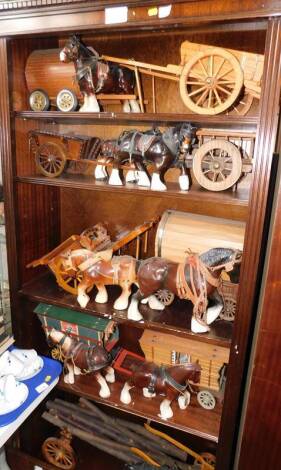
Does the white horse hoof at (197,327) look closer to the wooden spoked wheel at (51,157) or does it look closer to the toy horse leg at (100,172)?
the toy horse leg at (100,172)

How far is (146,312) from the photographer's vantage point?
1327 millimetres

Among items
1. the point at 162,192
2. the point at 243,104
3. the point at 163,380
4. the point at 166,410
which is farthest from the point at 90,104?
the point at 166,410

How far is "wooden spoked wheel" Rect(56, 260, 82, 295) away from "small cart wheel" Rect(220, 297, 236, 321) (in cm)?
59

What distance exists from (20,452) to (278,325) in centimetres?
144

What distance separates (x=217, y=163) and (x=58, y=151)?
67 cm

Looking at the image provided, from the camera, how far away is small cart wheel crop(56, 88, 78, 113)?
4.27ft

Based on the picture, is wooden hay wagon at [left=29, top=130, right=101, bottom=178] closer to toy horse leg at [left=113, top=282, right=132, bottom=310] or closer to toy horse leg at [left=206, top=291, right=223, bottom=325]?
toy horse leg at [left=113, top=282, right=132, bottom=310]

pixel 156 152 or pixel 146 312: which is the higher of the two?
pixel 156 152

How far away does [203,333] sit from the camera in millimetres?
1194

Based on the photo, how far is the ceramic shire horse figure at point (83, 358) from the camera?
1.43m

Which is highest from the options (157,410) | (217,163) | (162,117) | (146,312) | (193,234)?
(162,117)

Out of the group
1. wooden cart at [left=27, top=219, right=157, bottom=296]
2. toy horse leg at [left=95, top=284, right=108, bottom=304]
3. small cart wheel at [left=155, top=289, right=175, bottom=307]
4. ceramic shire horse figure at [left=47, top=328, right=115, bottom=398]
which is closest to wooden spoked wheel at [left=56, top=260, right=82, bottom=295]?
wooden cart at [left=27, top=219, right=157, bottom=296]

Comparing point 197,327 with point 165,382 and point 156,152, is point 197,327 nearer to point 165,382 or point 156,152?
point 165,382

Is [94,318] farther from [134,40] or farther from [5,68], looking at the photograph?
[134,40]
